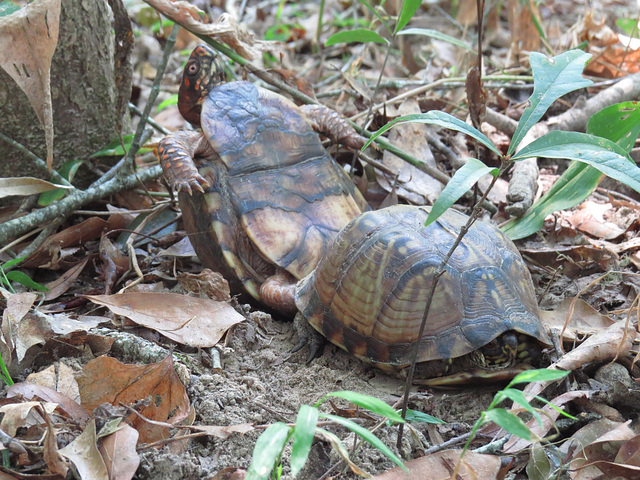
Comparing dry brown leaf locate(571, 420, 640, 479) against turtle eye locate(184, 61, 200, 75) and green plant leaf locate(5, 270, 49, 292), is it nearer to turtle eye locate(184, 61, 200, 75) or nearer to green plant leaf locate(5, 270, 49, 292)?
green plant leaf locate(5, 270, 49, 292)

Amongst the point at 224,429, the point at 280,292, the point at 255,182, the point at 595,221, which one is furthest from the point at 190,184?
the point at 595,221

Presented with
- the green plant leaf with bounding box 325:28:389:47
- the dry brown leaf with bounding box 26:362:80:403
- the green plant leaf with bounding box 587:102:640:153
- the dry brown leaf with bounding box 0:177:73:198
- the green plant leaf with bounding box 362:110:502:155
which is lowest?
the dry brown leaf with bounding box 26:362:80:403

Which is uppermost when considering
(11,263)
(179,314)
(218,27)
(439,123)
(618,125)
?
(218,27)

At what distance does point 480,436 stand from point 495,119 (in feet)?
8.19

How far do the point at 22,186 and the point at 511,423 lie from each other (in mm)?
2480

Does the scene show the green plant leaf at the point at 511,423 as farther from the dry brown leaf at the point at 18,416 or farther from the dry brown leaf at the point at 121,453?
the dry brown leaf at the point at 18,416

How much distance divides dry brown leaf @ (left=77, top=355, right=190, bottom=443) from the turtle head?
187 cm

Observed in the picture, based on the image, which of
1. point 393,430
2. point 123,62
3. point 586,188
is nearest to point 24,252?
point 123,62

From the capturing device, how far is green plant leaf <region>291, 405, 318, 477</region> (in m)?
1.19

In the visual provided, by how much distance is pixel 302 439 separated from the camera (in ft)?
4.02

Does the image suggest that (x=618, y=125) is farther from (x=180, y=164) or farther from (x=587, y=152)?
(x=180, y=164)

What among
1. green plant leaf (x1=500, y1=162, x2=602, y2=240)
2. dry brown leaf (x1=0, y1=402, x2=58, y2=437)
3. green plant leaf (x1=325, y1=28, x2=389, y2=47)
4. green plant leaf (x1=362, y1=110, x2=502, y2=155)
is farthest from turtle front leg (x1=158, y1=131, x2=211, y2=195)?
green plant leaf (x1=500, y1=162, x2=602, y2=240)

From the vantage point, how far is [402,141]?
3.64 m

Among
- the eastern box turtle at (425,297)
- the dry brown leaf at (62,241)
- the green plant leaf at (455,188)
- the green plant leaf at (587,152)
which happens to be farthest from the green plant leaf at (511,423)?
the dry brown leaf at (62,241)
